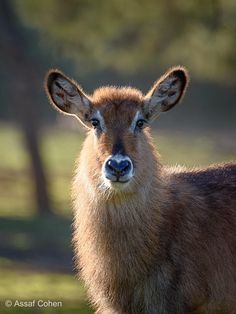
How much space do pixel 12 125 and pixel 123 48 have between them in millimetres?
37534

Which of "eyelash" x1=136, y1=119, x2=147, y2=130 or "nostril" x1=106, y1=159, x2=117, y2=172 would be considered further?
"eyelash" x1=136, y1=119, x2=147, y2=130

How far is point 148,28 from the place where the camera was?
2483cm

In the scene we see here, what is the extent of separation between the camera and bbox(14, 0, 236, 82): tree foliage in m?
22.8

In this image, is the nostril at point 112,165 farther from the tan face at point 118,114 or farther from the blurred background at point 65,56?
the blurred background at point 65,56

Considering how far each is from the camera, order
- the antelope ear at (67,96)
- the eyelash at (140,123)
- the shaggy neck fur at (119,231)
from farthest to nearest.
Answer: the antelope ear at (67,96) → the eyelash at (140,123) → the shaggy neck fur at (119,231)

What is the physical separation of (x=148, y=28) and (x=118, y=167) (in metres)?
16.7

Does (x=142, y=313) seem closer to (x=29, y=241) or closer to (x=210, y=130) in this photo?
(x=29, y=241)

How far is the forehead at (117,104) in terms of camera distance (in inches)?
353

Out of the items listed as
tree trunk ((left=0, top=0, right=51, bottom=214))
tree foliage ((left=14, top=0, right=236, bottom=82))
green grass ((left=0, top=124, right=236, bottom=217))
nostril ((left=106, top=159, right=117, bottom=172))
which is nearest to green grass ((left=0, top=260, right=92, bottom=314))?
nostril ((left=106, top=159, right=117, bottom=172))

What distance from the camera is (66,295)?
1670cm

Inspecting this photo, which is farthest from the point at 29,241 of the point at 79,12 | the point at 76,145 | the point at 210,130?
the point at 210,130

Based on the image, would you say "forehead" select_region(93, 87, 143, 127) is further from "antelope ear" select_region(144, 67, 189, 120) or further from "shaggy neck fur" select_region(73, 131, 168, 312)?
"shaggy neck fur" select_region(73, 131, 168, 312)

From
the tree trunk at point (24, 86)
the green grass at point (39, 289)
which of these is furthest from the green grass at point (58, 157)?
the green grass at point (39, 289)

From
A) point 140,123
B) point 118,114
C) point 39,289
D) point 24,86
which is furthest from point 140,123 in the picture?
point 24,86
